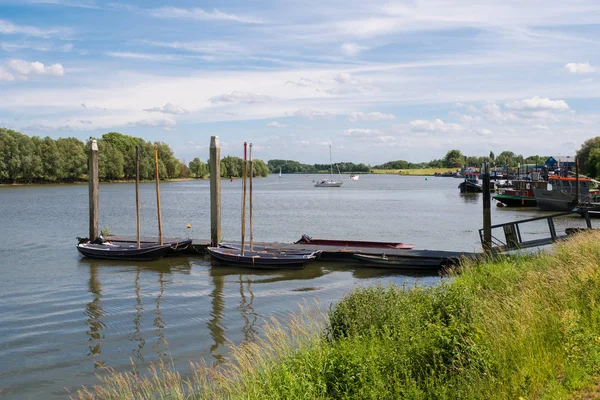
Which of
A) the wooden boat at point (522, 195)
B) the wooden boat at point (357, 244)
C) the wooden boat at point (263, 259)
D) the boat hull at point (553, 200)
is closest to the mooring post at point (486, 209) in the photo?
the wooden boat at point (357, 244)

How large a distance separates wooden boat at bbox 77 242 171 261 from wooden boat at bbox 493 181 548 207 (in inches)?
2043

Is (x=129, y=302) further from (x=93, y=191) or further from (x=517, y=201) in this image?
(x=517, y=201)

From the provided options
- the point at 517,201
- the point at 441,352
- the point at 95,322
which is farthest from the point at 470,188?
the point at 441,352

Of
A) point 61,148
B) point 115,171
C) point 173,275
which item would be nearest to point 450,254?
point 173,275

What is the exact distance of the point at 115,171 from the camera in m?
136

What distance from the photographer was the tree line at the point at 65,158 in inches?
4392

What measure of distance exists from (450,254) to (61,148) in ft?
375

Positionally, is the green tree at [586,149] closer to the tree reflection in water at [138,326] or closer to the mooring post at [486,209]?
the mooring post at [486,209]

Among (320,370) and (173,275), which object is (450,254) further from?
(320,370)

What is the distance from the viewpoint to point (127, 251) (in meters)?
27.4

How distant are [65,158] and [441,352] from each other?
126 metres

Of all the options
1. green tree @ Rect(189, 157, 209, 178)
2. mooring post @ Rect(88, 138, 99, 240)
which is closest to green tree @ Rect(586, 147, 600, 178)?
mooring post @ Rect(88, 138, 99, 240)

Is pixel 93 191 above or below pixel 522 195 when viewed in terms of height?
above

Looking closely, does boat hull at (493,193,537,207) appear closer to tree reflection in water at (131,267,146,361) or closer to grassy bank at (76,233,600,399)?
tree reflection in water at (131,267,146,361)
